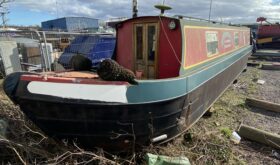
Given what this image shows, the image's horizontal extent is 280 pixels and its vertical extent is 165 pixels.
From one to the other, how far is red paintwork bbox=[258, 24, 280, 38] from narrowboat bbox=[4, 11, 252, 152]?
2037 cm

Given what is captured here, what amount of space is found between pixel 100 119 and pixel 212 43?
3.71 meters

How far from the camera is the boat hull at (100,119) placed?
303 centimetres

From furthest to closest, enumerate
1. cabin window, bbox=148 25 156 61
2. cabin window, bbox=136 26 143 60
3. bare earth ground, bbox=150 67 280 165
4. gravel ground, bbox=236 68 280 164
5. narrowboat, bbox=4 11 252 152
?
cabin window, bbox=136 26 143 60 → cabin window, bbox=148 25 156 61 → gravel ground, bbox=236 68 280 164 → bare earth ground, bbox=150 67 280 165 → narrowboat, bbox=4 11 252 152

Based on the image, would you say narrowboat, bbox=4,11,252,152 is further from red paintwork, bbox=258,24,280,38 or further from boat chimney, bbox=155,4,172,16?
red paintwork, bbox=258,24,280,38

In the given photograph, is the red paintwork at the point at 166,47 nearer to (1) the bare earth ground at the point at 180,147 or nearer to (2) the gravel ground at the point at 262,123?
(1) the bare earth ground at the point at 180,147

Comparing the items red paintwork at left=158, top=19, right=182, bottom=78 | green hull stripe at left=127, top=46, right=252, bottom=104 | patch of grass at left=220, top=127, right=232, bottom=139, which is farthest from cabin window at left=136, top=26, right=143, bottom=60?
patch of grass at left=220, top=127, right=232, bottom=139

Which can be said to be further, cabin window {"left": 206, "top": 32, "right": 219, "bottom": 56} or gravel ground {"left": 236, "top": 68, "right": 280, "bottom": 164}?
cabin window {"left": 206, "top": 32, "right": 219, "bottom": 56}

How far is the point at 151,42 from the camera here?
14.6ft

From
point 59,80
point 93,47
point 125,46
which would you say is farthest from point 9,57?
point 59,80

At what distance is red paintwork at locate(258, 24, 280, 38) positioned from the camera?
849 inches

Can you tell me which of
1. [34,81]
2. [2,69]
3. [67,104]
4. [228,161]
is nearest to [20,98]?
[34,81]

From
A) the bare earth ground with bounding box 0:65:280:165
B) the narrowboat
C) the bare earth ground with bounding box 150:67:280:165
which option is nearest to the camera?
the narrowboat

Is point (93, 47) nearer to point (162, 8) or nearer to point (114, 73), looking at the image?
point (162, 8)

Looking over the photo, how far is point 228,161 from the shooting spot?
381cm
